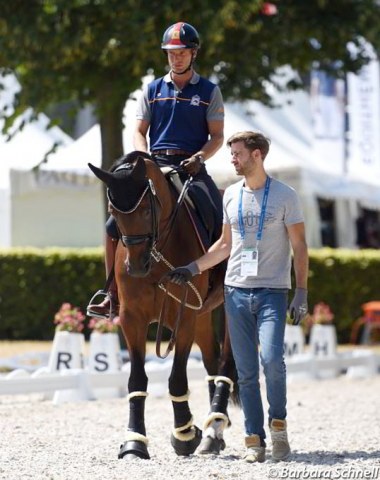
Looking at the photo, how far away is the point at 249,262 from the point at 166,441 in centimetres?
228

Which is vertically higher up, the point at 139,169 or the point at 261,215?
the point at 139,169

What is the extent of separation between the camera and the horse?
7.87m

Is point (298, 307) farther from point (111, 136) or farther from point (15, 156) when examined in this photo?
point (15, 156)

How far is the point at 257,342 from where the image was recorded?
8023 mm

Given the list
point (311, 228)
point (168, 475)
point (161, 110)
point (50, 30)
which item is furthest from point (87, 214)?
point (168, 475)

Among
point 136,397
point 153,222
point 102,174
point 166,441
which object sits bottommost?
point 166,441

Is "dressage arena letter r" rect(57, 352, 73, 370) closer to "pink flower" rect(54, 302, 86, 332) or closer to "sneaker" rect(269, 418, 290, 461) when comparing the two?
"pink flower" rect(54, 302, 86, 332)

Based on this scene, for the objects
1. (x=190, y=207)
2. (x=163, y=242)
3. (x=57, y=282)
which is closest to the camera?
(x=163, y=242)

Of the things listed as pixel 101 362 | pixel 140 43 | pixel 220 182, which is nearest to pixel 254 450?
pixel 101 362

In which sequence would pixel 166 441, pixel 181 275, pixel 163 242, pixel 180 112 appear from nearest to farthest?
pixel 181 275
pixel 163 242
pixel 180 112
pixel 166 441

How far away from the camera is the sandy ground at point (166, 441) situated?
24.1ft

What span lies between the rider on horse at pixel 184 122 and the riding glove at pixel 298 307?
1150 millimetres

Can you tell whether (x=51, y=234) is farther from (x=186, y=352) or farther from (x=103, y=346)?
(x=186, y=352)

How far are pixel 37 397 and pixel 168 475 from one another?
6.58 m
